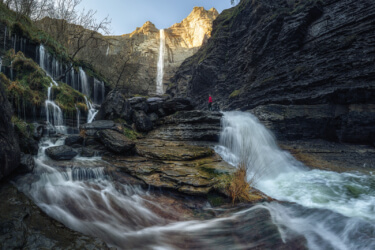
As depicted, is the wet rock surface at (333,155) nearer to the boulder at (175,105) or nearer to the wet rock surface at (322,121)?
the wet rock surface at (322,121)

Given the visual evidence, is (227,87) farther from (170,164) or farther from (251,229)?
(251,229)

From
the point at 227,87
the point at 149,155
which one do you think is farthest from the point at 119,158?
the point at 227,87

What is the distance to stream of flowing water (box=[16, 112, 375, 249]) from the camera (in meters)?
3.17

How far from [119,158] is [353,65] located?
13265 millimetres

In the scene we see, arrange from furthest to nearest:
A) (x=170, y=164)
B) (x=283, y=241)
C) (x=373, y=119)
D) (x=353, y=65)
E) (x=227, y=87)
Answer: (x=227, y=87)
(x=353, y=65)
(x=373, y=119)
(x=170, y=164)
(x=283, y=241)

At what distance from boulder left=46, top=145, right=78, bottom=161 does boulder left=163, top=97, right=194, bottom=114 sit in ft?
24.1

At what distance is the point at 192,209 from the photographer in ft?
14.4

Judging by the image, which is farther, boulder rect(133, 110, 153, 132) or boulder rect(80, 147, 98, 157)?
boulder rect(133, 110, 153, 132)

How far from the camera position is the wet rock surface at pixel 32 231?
239 centimetres

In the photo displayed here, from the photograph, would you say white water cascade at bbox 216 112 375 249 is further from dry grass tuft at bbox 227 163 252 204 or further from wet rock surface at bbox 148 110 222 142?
wet rock surface at bbox 148 110 222 142

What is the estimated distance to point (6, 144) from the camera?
154 inches

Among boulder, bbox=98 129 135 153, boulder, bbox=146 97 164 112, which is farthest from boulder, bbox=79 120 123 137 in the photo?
boulder, bbox=146 97 164 112

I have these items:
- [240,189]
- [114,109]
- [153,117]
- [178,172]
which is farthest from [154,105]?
[240,189]

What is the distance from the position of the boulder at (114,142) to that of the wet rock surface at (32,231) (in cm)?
385
